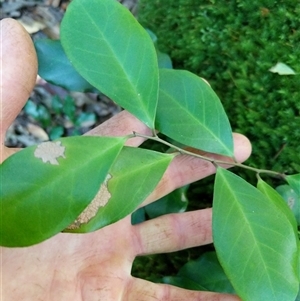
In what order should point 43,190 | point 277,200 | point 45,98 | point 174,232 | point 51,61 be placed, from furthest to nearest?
point 45,98 → point 174,232 → point 51,61 → point 277,200 → point 43,190

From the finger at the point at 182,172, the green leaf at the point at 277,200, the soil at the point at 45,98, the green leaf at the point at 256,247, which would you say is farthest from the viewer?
the soil at the point at 45,98

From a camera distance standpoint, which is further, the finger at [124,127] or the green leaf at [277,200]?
the finger at [124,127]

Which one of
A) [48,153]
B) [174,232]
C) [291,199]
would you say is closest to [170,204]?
[174,232]

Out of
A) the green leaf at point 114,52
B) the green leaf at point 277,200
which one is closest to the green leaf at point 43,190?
the green leaf at point 114,52

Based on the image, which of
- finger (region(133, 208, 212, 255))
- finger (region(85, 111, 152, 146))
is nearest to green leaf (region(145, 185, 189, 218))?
finger (region(133, 208, 212, 255))

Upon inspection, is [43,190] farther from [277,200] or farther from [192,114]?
[277,200]

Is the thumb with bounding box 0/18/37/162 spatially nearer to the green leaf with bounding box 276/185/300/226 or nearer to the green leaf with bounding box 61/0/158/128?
the green leaf with bounding box 61/0/158/128

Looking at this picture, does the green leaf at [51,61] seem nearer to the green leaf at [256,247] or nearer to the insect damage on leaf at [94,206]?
the insect damage on leaf at [94,206]
